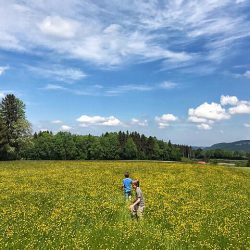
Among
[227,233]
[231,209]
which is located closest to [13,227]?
[227,233]

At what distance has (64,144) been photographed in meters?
152

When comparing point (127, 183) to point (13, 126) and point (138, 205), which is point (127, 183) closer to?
point (138, 205)

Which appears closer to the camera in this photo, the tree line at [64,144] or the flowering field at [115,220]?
the flowering field at [115,220]

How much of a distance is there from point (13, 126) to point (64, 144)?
62.0m

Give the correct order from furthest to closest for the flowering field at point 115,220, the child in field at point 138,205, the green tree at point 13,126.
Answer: the green tree at point 13,126
the child in field at point 138,205
the flowering field at point 115,220

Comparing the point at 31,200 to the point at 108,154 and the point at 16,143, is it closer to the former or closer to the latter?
the point at 16,143

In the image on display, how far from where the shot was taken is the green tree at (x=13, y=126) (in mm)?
88888

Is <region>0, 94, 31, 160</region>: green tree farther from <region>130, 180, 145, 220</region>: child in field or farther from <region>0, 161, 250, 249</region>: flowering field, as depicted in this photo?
<region>130, 180, 145, 220</region>: child in field

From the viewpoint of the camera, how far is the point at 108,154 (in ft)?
529

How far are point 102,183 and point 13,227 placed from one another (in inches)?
786

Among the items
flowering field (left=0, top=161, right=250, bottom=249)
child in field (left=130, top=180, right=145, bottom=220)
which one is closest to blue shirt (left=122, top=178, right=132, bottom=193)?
flowering field (left=0, top=161, right=250, bottom=249)

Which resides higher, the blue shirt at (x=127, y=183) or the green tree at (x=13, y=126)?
the green tree at (x=13, y=126)

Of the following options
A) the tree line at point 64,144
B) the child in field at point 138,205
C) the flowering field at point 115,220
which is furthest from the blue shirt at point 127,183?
the tree line at point 64,144

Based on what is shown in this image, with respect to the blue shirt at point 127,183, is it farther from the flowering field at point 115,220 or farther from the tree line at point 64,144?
the tree line at point 64,144
